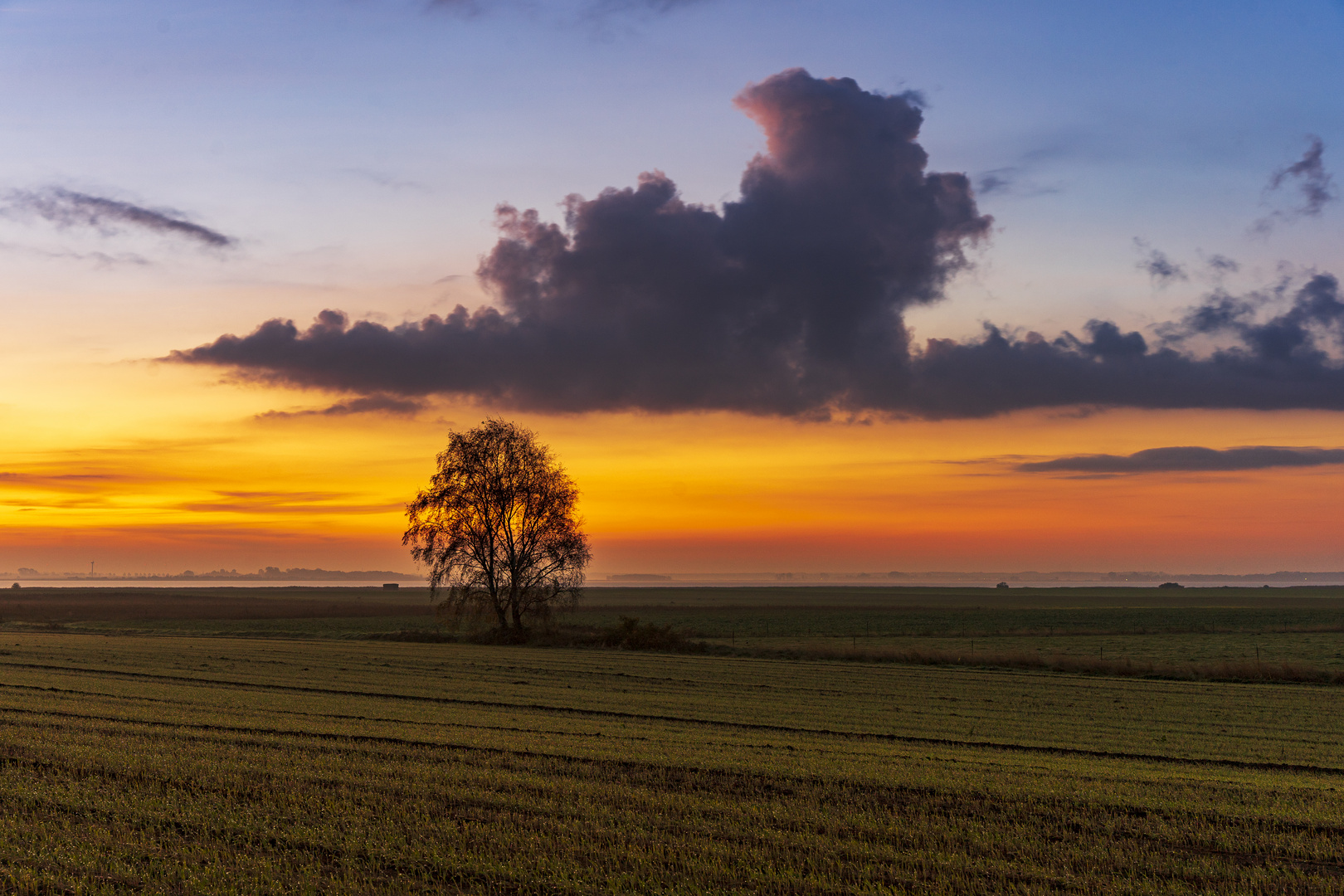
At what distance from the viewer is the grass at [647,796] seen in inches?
382

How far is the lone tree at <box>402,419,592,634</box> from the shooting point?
198ft

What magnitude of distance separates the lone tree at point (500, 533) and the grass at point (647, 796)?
33.1m

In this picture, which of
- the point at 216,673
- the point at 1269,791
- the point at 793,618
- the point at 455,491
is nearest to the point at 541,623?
the point at 455,491

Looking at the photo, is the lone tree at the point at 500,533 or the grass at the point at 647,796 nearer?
the grass at the point at 647,796

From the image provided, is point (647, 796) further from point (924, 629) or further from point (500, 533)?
Result: point (924, 629)

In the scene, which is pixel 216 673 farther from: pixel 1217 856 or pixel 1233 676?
pixel 1233 676

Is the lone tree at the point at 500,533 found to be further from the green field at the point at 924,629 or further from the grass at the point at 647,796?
the grass at the point at 647,796

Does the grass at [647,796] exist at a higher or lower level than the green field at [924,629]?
higher

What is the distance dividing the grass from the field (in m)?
0.06

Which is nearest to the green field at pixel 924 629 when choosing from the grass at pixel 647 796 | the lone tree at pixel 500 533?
the lone tree at pixel 500 533

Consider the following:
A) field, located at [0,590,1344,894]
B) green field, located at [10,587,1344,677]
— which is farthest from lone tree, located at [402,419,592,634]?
field, located at [0,590,1344,894]

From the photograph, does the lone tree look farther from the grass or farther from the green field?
the grass

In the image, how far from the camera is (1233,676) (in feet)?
127

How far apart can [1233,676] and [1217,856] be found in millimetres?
33380
